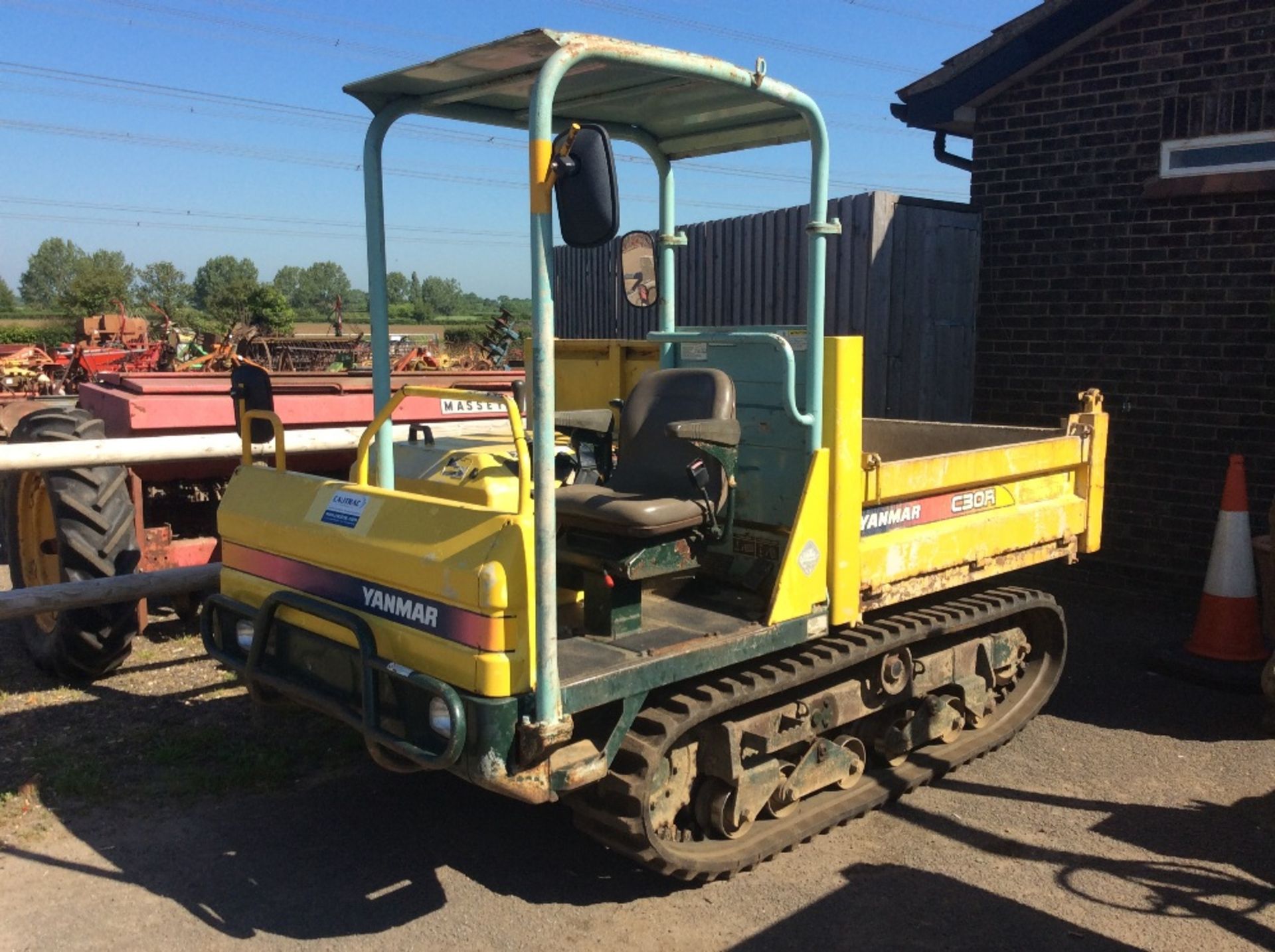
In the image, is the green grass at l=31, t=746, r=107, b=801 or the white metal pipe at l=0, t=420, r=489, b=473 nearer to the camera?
the green grass at l=31, t=746, r=107, b=801

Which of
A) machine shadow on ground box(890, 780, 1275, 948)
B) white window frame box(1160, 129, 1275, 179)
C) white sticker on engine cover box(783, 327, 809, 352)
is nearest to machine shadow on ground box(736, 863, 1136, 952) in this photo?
machine shadow on ground box(890, 780, 1275, 948)

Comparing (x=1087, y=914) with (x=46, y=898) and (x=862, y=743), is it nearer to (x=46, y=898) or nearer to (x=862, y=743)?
(x=862, y=743)

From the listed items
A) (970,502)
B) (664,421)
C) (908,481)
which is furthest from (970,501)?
(664,421)

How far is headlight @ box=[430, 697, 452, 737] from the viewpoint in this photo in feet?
9.59

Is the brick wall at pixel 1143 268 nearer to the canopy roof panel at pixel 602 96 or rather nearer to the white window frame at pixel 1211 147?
the white window frame at pixel 1211 147

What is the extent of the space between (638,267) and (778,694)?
1.82 m

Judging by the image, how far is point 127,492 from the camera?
544 centimetres

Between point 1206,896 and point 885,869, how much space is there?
41.5 inches

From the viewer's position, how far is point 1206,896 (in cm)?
359

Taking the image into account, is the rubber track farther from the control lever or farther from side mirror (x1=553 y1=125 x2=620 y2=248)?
side mirror (x1=553 y1=125 x2=620 y2=248)

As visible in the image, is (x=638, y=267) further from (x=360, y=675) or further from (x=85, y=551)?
(x=85, y=551)

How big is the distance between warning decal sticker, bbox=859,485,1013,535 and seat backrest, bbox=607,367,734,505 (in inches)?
25.3

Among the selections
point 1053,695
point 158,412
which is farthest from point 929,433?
point 158,412

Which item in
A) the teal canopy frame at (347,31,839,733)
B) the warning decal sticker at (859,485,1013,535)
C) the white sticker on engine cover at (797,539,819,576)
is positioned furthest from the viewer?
the warning decal sticker at (859,485,1013,535)
